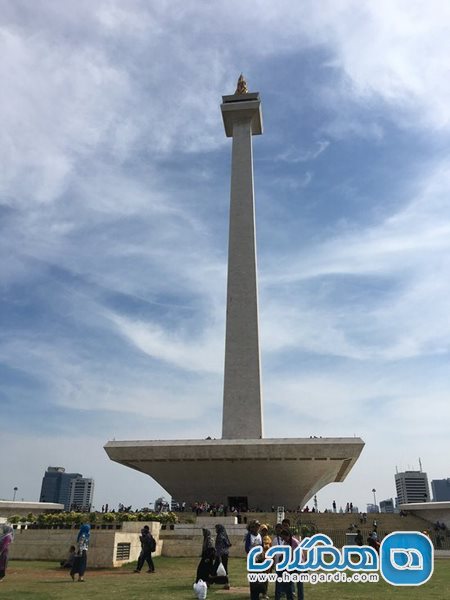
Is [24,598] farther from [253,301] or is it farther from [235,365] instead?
[253,301]

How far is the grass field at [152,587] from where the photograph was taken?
9391 millimetres

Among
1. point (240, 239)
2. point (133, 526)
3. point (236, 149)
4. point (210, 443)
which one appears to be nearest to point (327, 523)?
point (210, 443)

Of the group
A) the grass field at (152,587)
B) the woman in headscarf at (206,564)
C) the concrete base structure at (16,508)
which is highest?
the concrete base structure at (16,508)

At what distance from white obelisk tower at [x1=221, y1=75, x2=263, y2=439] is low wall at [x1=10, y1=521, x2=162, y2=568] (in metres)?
15.9

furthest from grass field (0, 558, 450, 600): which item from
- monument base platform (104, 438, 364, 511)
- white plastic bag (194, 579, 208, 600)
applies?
monument base platform (104, 438, 364, 511)

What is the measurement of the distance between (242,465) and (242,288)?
12683mm

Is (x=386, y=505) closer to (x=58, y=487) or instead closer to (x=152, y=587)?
(x=58, y=487)

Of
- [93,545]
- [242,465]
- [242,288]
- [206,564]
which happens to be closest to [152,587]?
[206,564]

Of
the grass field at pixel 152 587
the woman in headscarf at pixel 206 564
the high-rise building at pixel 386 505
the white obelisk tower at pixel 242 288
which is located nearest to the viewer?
the grass field at pixel 152 587

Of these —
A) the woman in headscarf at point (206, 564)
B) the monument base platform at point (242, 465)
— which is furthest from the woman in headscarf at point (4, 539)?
the monument base platform at point (242, 465)

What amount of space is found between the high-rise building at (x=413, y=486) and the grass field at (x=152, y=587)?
135011mm

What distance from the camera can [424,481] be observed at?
456 feet

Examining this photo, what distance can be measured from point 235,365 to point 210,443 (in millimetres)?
6995

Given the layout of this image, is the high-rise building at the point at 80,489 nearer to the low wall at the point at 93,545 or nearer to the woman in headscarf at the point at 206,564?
the low wall at the point at 93,545
